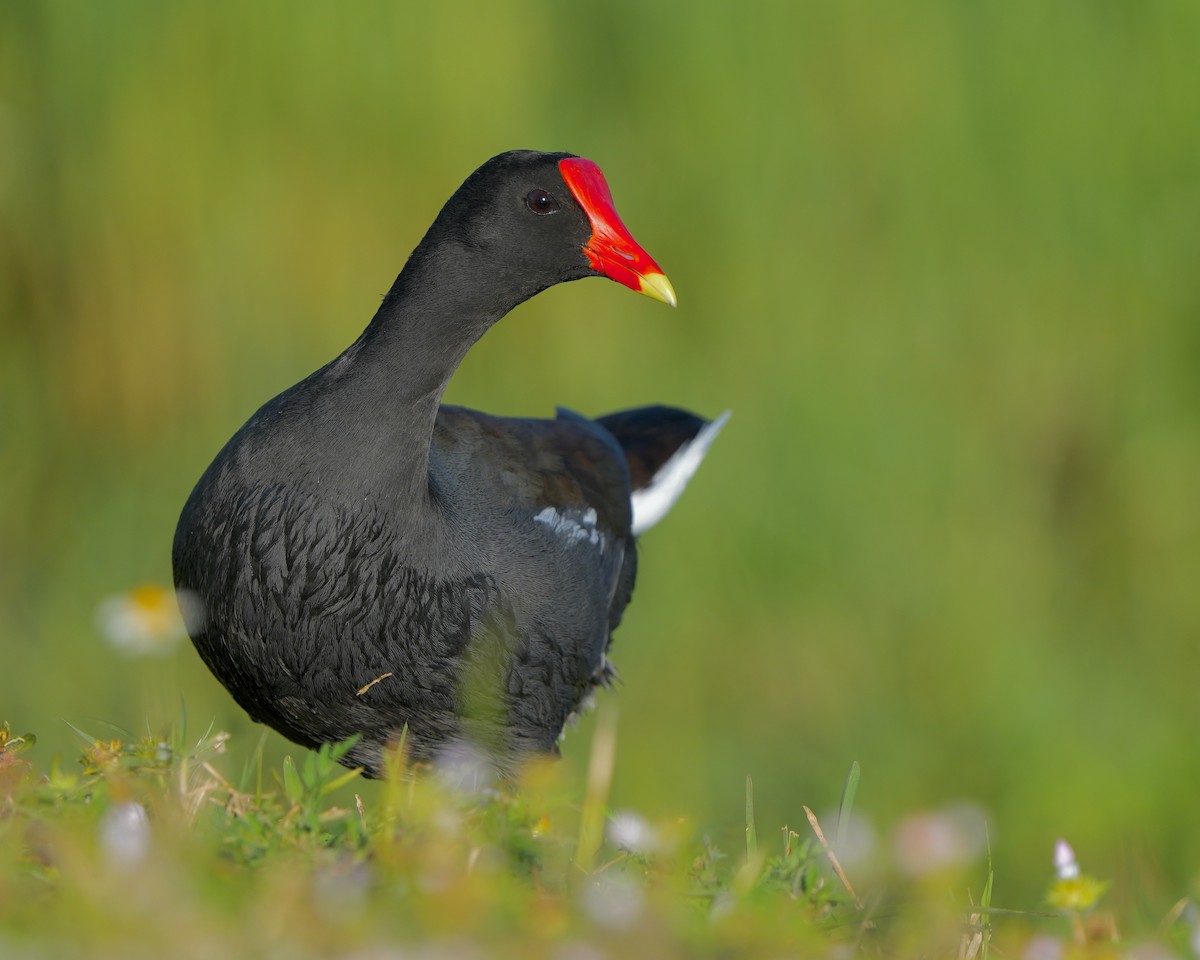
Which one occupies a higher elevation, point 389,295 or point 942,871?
point 389,295

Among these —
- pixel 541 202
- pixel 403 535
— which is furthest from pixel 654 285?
pixel 403 535

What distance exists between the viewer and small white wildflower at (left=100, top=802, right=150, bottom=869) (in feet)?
4.83

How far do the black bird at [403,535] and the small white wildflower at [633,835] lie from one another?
79 centimetres

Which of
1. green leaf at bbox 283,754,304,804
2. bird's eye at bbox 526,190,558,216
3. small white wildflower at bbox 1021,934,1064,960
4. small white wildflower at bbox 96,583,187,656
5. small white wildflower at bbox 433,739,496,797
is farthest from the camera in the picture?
small white wildflower at bbox 96,583,187,656

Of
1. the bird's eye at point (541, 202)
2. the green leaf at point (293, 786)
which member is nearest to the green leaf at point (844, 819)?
the green leaf at point (293, 786)

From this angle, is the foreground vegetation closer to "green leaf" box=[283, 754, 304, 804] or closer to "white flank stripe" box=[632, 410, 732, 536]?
"green leaf" box=[283, 754, 304, 804]

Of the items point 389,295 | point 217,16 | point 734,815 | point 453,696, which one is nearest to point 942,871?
point 453,696

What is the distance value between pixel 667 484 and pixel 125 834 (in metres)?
2.44

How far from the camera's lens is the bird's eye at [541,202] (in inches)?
107

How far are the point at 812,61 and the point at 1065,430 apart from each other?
1304 millimetres

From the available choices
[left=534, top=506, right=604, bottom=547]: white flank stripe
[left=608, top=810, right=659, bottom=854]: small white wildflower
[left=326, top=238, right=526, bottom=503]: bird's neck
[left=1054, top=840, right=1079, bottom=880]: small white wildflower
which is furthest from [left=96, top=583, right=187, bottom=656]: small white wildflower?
[left=1054, top=840, right=1079, bottom=880]: small white wildflower

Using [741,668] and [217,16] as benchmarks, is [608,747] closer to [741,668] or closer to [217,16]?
[741,668]

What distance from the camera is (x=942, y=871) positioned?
1.70 meters

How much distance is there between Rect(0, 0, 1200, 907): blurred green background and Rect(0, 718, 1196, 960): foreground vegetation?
2.63 meters
